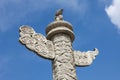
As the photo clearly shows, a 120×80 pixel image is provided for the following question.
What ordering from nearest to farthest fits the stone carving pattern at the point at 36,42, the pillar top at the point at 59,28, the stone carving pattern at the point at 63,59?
the stone carving pattern at the point at 63,59 < the stone carving pattern at the point at 36,42 < the pillar top at the point at 59,28

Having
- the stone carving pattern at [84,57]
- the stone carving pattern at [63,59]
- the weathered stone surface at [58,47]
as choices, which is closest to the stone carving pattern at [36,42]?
the weathered stone surface at [58,47]

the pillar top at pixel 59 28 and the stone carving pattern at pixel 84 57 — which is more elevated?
the pillar top at pixel 59 28

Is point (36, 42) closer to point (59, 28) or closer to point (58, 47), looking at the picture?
point (58, 47)

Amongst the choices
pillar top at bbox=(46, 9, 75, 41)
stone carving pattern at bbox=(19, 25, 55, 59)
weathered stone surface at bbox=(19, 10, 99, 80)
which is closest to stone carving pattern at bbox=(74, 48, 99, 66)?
weathered stone surface at bbox=(19, 10, 99, 80)

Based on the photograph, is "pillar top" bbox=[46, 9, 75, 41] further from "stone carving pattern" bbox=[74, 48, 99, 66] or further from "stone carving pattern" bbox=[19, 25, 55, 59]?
"stone carving pattern" bbox=[74, 48, 99, 66]

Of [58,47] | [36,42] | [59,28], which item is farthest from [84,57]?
[36,42]

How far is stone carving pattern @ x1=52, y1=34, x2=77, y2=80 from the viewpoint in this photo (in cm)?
758

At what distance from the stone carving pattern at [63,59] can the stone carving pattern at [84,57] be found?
0.23 m

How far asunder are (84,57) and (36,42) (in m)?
1.10

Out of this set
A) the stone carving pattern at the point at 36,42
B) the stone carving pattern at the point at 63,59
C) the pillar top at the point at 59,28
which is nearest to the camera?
the stone carving pattern at the point at 63,59

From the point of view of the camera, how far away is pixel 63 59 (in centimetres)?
779

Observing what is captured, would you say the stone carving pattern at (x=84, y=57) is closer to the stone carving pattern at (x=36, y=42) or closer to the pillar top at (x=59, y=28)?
the pillar top at (x=59, y=28)

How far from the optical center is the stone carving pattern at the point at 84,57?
8.21 metres

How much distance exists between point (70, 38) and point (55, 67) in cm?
85
